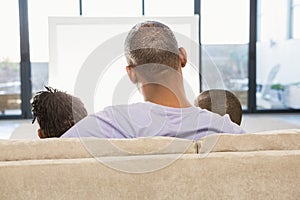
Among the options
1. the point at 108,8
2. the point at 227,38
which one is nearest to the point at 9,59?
the point at 108,8

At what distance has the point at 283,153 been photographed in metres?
1.20

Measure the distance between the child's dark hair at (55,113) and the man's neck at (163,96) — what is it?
1.43 feet

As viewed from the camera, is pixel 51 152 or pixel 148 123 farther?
pixel 148 123

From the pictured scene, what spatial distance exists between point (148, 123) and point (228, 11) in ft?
18.7

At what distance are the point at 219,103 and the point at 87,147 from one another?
31.9 inches

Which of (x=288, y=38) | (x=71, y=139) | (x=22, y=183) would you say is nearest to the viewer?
(x=22, y=183)

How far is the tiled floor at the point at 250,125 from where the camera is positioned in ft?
17.1

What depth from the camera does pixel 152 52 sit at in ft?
4.31

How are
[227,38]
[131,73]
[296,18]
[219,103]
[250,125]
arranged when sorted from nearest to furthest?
[131,73] < [219,103] < [250,125] < [227,38] < [296,18]

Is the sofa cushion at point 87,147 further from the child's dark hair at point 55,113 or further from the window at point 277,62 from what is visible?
the window at point 277,62

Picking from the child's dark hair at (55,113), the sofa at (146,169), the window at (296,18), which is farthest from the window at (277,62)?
the sofa at (146,169)

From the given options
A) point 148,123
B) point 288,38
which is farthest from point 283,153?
point 288,38

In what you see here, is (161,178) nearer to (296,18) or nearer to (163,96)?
(163,96)

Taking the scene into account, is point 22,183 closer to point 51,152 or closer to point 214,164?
point 51,152
